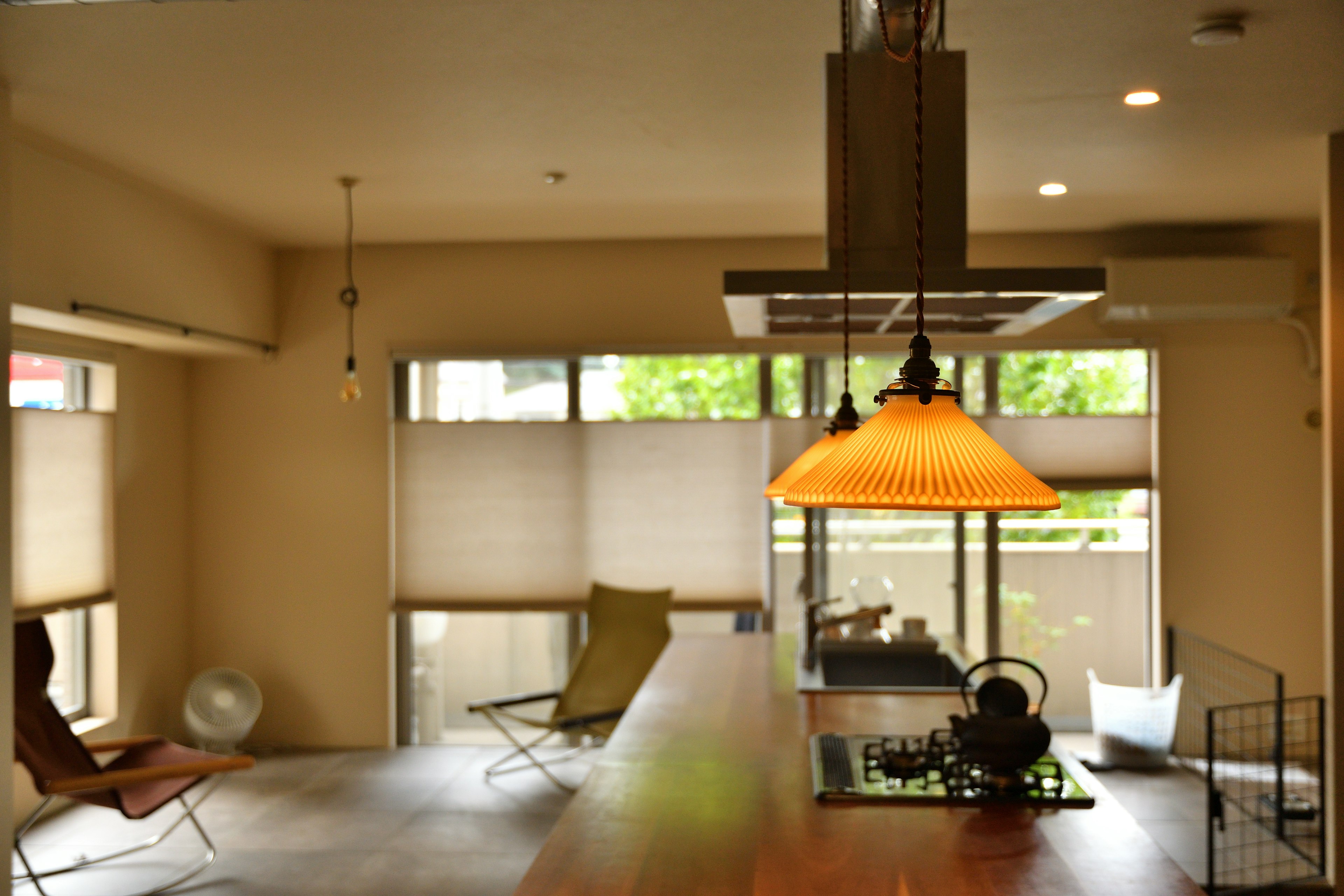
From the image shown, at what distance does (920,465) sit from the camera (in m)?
1.71

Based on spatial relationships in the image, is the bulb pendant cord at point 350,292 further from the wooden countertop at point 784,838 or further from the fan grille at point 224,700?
the wooden countertop at point 784,838

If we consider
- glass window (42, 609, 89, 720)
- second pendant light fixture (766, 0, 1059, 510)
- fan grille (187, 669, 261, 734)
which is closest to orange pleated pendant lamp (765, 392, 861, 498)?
second pendant light fixture (766, 0, 1059, 510)

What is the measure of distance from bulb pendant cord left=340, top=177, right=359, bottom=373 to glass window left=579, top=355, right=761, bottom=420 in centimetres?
133

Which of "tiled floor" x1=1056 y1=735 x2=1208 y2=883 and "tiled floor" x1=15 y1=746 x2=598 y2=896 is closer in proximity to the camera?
"tiled floor" x1=15 y1=746 x2=598 y2=896

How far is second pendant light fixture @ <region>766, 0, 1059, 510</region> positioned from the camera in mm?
1645

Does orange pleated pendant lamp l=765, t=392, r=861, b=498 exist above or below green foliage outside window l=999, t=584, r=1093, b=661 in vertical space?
above

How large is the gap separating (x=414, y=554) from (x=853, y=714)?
3456mm

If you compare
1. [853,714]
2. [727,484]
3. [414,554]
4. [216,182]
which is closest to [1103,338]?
[727,484]

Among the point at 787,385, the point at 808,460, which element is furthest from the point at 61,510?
the point at 808,460

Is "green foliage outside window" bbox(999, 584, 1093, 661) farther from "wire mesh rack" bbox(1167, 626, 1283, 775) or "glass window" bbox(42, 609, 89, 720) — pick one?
"glass window" bbox(42, 609, 89, 720)

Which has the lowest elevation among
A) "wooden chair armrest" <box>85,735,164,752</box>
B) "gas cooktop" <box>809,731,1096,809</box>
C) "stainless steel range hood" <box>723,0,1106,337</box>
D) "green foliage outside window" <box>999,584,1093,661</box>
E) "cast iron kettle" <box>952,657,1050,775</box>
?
"wooden chair armrest" <box>85,735,164,752</box>

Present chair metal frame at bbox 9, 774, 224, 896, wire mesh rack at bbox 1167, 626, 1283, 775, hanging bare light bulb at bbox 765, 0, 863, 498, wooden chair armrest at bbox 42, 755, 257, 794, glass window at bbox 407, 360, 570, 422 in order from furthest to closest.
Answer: glass window at bbox 407, 360, 570, 422 → wire mesh rack at bbox 1167, 626, 1283, 775 → chair metal frame at bbox 9, 774, 224, 896 → wooden chair armrest at bbox 42, 755, 257, 794 → hanging bare light bulb at bbox 765, 0, 863, 498

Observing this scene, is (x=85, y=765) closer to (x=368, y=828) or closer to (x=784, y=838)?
(x=368, y=828)

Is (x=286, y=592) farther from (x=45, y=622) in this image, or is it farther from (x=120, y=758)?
(x=120, y=758)
